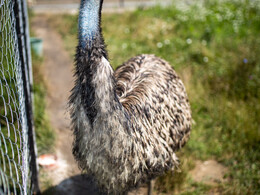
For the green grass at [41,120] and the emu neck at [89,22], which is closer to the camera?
the emu neck at [89,22]

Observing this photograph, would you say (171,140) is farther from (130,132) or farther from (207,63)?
(207,63)

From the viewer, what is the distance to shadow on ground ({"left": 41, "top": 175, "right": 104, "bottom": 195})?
11.8 ft

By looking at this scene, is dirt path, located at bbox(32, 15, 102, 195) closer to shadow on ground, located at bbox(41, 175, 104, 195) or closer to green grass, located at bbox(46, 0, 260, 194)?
shadow on ground, located at bbox(41, 175, 104, 195)

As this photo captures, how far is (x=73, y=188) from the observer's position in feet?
12.2

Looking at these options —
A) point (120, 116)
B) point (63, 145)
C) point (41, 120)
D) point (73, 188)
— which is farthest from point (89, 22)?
point (41, 120)

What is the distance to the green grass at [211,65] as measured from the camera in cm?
399

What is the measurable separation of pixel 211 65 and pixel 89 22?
Answer: 4155 mm

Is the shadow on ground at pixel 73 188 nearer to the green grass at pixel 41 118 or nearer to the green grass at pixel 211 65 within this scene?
the green grass at pixel 41 118

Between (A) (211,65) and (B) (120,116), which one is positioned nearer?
(B) (120,116)

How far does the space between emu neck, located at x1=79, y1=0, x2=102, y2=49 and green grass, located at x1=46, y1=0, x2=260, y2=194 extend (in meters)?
0.22

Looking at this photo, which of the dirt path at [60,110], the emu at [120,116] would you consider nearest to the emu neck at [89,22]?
the emu at [120,116]

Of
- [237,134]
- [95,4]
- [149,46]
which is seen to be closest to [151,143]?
[95,4]

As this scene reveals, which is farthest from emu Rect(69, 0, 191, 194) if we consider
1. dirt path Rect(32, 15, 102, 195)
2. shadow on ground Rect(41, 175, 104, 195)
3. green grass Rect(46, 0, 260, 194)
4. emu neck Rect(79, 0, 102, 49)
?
shadow on ground Rect(41, 175, 104, 195)

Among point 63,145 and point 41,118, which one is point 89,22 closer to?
point 63,145
